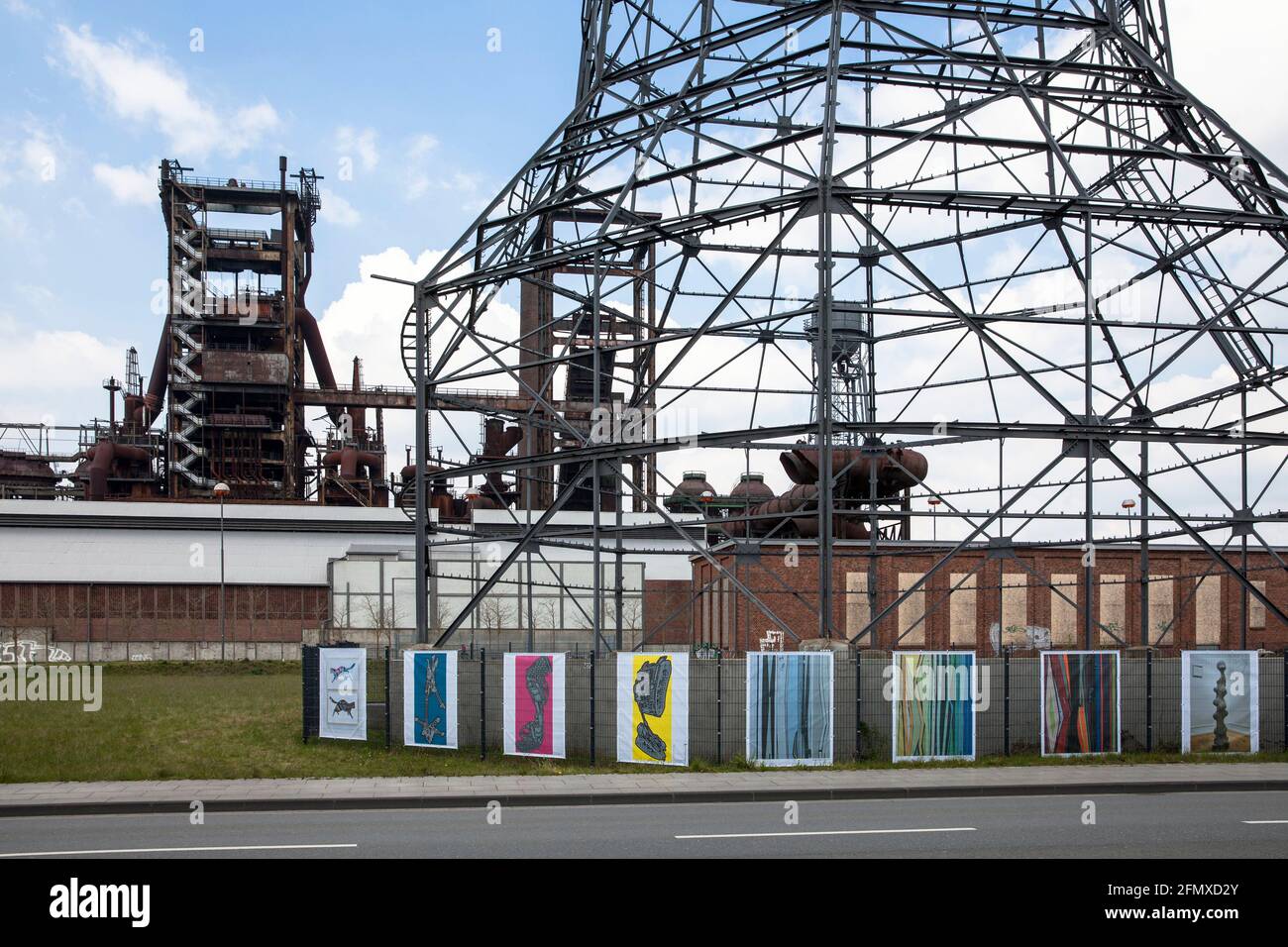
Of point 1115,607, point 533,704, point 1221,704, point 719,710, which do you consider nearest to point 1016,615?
point 1115,607

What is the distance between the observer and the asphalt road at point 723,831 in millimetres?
13062

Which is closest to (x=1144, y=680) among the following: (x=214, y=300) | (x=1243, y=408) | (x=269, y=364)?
(x=1243, y=408)

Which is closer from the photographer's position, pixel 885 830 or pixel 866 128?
pixel 885 830

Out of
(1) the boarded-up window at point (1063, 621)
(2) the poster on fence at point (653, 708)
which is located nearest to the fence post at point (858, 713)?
(2) the poster on fence at point (653, 708)

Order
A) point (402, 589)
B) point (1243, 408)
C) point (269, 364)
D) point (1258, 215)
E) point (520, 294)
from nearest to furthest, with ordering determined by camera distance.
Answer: point (1258, 215) → point (1243, 408) → point (402, 589) → point (520, 294) → point (269, 364)

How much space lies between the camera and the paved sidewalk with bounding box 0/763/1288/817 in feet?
56.0

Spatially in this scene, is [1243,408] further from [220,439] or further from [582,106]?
[220,439]

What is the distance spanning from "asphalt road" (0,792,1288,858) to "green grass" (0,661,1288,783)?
2.91 m

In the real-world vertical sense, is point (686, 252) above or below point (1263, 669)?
above

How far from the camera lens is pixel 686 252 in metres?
27.7

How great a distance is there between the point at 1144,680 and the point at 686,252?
1286 centimetres

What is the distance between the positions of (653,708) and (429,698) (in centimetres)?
424

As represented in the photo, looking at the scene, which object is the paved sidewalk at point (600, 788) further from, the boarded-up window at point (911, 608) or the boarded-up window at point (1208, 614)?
the boarded-up window at point (1208, 614)

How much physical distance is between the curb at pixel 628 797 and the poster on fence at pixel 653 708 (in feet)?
8.26
